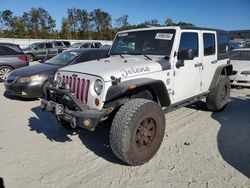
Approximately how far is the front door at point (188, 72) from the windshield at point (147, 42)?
0.25 meters

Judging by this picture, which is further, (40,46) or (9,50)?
(40,46)

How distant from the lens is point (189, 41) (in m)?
5.34

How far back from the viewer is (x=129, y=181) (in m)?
3.61

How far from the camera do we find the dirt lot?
11.9 feet

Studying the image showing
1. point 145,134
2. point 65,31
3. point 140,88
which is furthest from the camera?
point 65,31

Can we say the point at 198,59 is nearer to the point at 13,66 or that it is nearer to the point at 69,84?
the point at 69,84

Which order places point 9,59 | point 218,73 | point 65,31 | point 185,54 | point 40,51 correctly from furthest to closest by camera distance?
point 65,31 → point 40,51 → point 9,59 → point 218,73 → point 185,54

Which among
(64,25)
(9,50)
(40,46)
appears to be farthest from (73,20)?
(9,50)

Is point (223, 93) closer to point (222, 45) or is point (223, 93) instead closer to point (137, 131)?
point (222, 45)

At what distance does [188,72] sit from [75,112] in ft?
8.31

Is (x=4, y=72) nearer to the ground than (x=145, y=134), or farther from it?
nearer to the ground

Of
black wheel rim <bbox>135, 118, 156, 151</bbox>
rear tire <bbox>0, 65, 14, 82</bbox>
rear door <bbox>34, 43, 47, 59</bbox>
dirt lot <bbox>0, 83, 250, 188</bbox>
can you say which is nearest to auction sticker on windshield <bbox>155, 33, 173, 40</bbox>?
black wheel rim <bbox>135, 118, 156, 151</bbox>

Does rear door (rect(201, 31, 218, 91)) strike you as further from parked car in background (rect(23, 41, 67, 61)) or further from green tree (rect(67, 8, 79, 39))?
green tree (rect(67, 8, 79, 39))

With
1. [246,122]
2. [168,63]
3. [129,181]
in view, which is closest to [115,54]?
[168,63]
